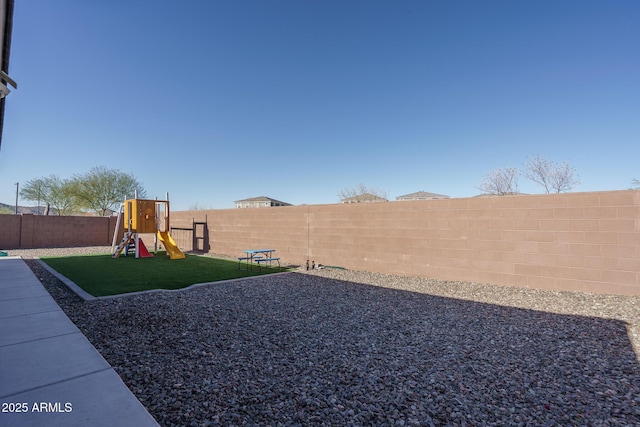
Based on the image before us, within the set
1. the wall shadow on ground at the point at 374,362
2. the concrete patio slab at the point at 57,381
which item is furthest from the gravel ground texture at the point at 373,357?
the concrete patio slab at the point at 57,381

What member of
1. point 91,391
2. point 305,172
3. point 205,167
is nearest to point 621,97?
point 91,391

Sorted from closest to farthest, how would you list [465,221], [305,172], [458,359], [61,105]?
[458,359]
[465,221]
[61,105]
[305,172]

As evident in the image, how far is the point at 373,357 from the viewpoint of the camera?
321 centimetres

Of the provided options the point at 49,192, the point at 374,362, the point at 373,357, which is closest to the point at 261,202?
the point at 49,192

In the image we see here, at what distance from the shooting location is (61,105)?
11.4 m

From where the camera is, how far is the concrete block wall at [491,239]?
5793 mm

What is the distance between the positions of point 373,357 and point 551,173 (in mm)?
25417

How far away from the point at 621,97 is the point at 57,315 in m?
19.4

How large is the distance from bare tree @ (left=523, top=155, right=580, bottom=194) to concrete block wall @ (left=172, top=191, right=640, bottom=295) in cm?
1889

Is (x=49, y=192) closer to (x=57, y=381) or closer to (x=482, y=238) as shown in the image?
(x=57, y=381)

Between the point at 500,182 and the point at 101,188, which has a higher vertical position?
the point at 101,188

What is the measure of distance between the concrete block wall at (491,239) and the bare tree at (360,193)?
29.5 meters

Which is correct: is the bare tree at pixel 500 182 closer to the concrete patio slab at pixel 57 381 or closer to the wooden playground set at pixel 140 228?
the wooden playground set at pixel 140 228

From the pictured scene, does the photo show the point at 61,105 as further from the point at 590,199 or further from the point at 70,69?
the point at 590,199
